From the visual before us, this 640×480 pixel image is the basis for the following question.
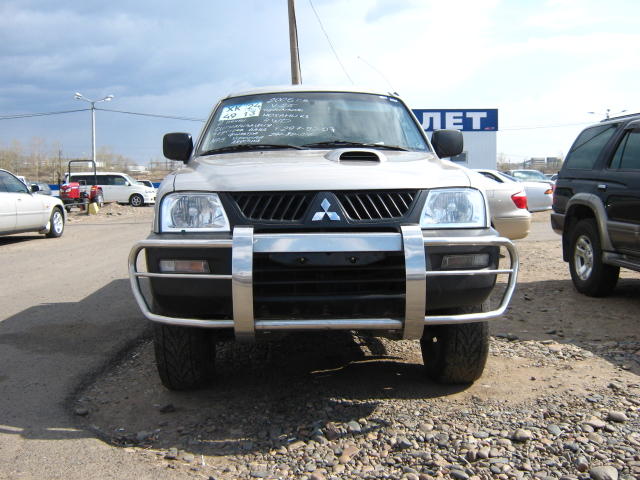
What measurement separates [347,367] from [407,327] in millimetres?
1198

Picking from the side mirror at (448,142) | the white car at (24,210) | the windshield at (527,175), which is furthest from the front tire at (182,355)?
the windshield at (527,175)

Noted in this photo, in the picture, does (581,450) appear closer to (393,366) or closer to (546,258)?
(393,366)

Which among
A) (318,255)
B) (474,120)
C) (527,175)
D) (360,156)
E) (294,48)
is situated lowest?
(318,255)

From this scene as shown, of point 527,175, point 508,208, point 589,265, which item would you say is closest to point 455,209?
point 589,265

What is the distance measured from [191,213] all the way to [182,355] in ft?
2.70

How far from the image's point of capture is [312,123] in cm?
409

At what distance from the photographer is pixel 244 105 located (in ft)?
14.5

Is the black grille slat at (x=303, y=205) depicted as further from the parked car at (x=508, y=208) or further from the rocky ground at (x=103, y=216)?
the rocky ground at (x=103, y=216)

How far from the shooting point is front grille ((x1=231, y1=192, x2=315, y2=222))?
2885 mm

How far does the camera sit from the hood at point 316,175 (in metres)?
2.90

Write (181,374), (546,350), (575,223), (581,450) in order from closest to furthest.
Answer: (581,450)
(181,374)
(546,350)
(575,223)

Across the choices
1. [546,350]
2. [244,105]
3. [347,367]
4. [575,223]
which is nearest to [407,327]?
Result: [347,367]

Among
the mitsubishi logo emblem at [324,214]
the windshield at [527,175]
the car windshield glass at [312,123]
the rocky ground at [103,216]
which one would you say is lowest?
the rocky ground at [103,216]

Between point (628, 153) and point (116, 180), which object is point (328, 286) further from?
point (116, 180)
